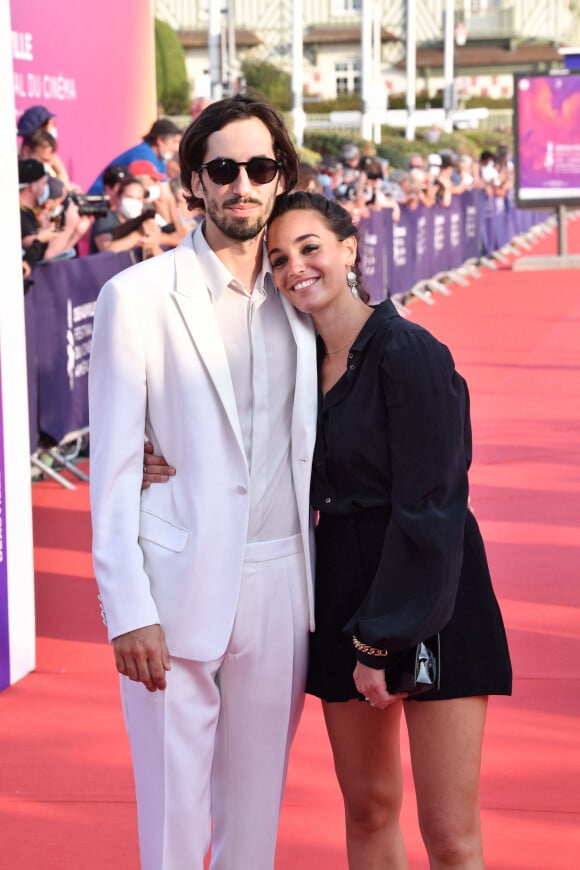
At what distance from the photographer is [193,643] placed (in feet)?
9.73

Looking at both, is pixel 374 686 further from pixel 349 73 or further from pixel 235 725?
pixel 349 73

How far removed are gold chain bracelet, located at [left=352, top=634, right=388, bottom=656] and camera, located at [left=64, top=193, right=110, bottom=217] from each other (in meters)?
7.01

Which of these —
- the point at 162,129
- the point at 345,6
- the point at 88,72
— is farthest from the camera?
the point at 345,6

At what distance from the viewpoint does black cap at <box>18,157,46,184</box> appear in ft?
29.6

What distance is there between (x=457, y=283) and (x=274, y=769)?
17.8 meters

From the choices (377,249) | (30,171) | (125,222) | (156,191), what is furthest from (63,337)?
(377,249)

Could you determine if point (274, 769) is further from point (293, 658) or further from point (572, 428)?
point (572, 428)

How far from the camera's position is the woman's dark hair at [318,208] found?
3.06 meters

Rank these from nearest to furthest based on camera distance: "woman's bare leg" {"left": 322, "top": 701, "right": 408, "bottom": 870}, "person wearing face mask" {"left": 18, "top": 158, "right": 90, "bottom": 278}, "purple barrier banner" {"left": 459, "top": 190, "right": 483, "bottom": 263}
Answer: "woman's bare leg" {"left": 322, "top": 701, "right": 408, "bottom": 870} → "person wearing face mask" {"left": 18, "top": 158, "right": 90, "bottom": 278} → "purple barrier banner" {"left": 459, "top": 190, "right": 483, "bottom": 263}

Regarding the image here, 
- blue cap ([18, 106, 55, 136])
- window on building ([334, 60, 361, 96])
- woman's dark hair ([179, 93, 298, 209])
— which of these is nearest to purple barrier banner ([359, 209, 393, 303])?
blue cap ([18, 106, 55, 136])

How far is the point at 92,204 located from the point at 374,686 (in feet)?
25.0

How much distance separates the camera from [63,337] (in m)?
8.52

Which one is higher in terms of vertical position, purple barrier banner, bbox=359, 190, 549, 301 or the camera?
the camera

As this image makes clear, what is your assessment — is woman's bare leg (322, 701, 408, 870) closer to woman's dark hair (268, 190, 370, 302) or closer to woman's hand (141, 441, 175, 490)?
woman's hand (141, 441, 175, 490)
